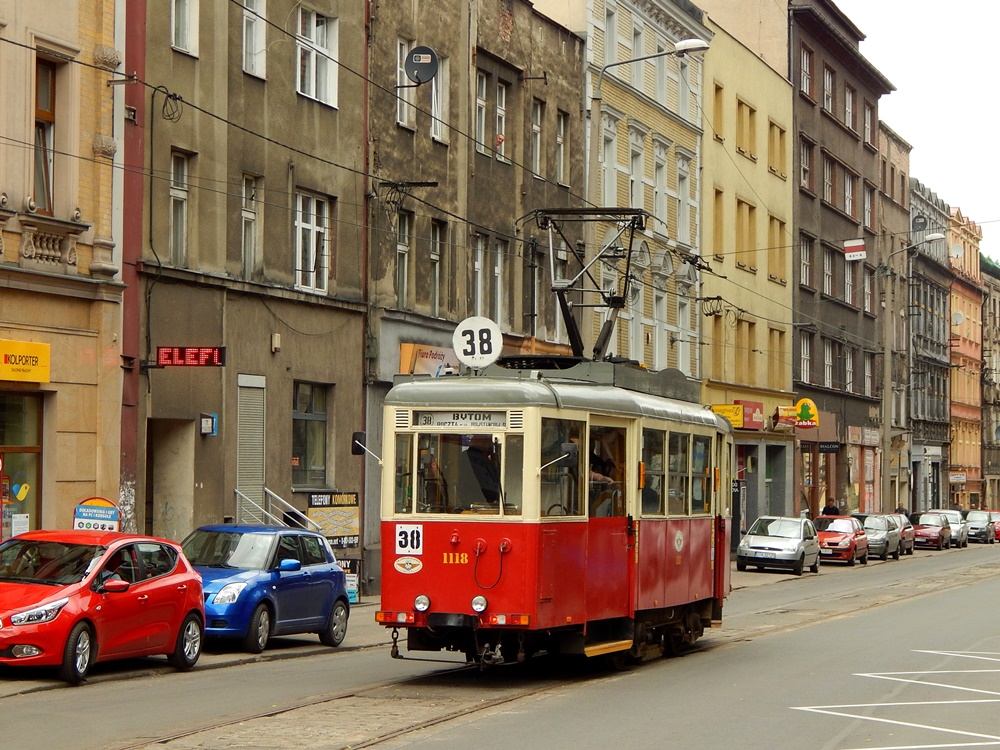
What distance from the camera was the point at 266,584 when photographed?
2012 centimetres

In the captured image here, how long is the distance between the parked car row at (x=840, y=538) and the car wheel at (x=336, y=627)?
78.5 ft

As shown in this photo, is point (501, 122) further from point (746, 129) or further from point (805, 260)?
point (805, 260)

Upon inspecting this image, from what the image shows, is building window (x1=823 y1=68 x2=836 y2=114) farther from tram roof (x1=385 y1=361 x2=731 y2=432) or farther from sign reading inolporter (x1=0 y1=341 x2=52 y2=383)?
tram roof (x1=385 y1=361 x2=731 y2=432)

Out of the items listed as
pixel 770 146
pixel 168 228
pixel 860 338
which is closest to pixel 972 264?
pixel 860 338

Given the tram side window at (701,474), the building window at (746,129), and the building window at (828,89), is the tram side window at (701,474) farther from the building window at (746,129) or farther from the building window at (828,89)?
the building window at (828,89)

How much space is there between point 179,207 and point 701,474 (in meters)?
10.1

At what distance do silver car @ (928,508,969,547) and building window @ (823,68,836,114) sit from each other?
1729cm

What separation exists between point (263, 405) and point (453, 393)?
12.5 meters

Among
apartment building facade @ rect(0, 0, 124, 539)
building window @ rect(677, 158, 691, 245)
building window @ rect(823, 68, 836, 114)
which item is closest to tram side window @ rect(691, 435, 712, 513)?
apartment building facade @ rect(0, 0, 124, 539)

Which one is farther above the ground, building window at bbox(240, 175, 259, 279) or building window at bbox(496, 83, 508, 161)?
building window at bbox(496, 83, 508, 161)

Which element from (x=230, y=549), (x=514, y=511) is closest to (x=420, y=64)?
(x=230, y=549)

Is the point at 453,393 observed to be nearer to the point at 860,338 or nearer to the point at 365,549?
the point at 365,549

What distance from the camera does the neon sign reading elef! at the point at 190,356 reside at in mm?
23500

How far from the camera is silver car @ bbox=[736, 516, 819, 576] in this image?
43.9 m
